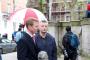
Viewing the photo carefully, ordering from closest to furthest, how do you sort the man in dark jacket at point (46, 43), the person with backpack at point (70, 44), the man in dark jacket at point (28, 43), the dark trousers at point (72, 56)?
the man in dark jacket at point (28, 43) → the man in dark jacket at point (46, 43) → the person with backpack at point (70, 44) → the dark trousers at point (72, 56)

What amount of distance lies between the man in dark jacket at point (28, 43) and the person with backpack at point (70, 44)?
283 inches

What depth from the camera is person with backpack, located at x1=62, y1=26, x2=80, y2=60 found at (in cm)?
1482

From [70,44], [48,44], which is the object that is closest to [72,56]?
[70,44]

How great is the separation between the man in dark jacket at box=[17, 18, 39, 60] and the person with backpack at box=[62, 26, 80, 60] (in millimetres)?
7199

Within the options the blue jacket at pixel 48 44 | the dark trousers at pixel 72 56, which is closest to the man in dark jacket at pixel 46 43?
the blue jacket at pixel 48 44

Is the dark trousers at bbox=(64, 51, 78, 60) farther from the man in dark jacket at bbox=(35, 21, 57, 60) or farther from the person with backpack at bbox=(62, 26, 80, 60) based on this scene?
the man in dark jacket at bbox=(35, 21, 57, 60)

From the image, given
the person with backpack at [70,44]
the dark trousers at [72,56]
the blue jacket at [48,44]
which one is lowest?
the dark trousers at [72,56]

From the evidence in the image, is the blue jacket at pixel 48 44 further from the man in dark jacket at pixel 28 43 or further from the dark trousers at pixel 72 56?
the dark trousers at pixel 72 56

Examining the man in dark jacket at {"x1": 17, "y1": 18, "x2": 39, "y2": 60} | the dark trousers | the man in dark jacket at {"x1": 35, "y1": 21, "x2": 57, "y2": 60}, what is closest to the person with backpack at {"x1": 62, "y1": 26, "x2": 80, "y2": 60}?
the dark trousers

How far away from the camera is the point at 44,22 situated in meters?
8.45

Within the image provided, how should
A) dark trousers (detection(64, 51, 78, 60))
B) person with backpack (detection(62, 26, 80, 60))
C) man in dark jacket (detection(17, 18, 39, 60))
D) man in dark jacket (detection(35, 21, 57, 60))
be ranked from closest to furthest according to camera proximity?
man in dark jacket (detection(17, 18, 39, 60)) → man in dark jacket (detection(35, 21, 57, 60)) → person with backpack (detection(62, 26, 80, 60)) → dark trousers (detection(64, 51, 78, 60))

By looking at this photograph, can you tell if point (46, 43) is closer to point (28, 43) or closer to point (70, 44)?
point (28, 43)

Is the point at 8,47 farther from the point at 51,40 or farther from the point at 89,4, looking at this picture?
the point at 51,40

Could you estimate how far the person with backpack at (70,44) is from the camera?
48.6 ft
